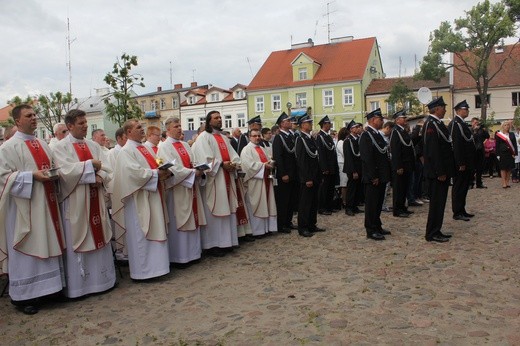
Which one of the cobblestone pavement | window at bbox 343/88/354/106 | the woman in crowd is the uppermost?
window at bbox 343/88/354/106

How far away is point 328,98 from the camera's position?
48375 mm

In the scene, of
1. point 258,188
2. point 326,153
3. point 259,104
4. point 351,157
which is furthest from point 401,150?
point 259,104

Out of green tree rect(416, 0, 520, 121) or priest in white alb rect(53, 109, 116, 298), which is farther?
green tree rect(416, 0, 520, 121)

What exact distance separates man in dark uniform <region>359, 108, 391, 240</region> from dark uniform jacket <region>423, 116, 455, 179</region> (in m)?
0.71

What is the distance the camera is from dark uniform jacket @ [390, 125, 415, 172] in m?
9.76

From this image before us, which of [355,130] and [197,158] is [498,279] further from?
[355,130]


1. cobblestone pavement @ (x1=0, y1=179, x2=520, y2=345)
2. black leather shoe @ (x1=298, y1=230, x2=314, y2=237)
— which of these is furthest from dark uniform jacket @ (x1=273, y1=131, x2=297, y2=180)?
cobblestone pavement @ (x1=0, y1=179, x2=520, y2=345)

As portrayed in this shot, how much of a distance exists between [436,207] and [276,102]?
144 ft

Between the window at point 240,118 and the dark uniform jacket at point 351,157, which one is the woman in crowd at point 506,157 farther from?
the window at point 240,118

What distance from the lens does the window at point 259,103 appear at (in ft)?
169

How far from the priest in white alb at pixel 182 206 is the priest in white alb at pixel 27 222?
5.94 ft

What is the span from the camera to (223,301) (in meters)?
5.27

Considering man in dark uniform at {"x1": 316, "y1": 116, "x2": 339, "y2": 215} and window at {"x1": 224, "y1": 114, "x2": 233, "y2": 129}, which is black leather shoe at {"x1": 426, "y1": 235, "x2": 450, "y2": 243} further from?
window at {"x1": 224, "y1": 114, "x2": 233, "y2": 129}

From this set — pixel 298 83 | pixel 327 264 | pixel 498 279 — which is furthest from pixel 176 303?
pixel 298 83
